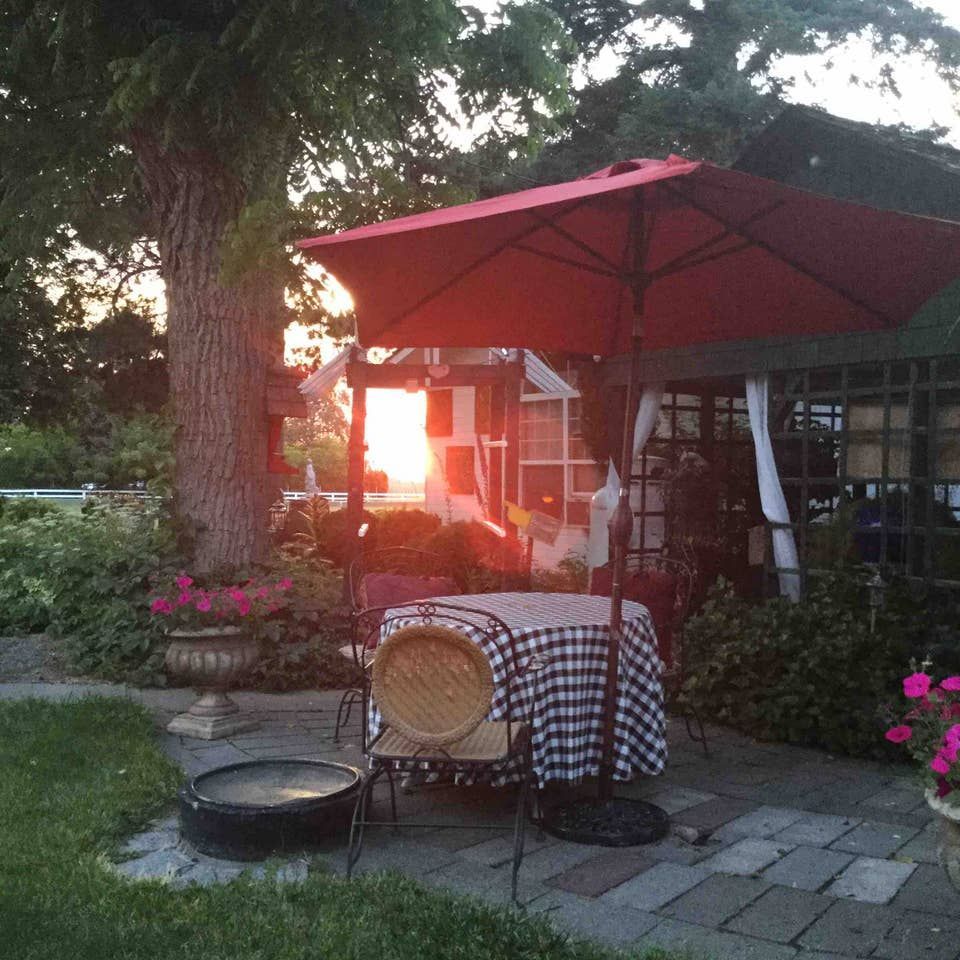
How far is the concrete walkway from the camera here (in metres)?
3.29

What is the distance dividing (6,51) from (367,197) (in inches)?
131

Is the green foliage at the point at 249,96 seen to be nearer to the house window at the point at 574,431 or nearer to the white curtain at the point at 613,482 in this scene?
the white curtain at the point at 613,482

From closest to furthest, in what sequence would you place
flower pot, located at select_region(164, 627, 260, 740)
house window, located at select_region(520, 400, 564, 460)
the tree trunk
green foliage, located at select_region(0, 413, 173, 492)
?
flower pot, located at select_region(164, 627, 260, 740), the tree trunk, house window, located at select_region(520, 400, 564, 460), green foliage, located at select_region(0, 413, 173, 492)

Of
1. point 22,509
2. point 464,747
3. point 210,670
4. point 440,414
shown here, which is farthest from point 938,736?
point 22,509

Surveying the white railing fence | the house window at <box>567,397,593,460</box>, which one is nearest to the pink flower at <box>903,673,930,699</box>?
the house window at <box>567,397,593,460</box>

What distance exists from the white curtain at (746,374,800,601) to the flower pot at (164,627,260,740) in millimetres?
3800

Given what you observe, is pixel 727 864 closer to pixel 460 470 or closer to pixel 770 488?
pixel 770 488

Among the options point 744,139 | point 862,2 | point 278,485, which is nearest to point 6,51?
point 278,485

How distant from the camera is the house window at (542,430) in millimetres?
13384

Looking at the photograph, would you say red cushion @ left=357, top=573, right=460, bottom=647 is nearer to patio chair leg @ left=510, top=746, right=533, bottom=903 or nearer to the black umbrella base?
the black umbrella base

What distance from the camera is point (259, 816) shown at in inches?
154

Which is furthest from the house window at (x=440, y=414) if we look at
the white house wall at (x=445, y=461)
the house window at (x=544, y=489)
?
the house window at (x=544, y=489)

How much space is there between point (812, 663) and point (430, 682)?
9.25 ft

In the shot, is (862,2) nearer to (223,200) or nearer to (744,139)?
(744,139)
